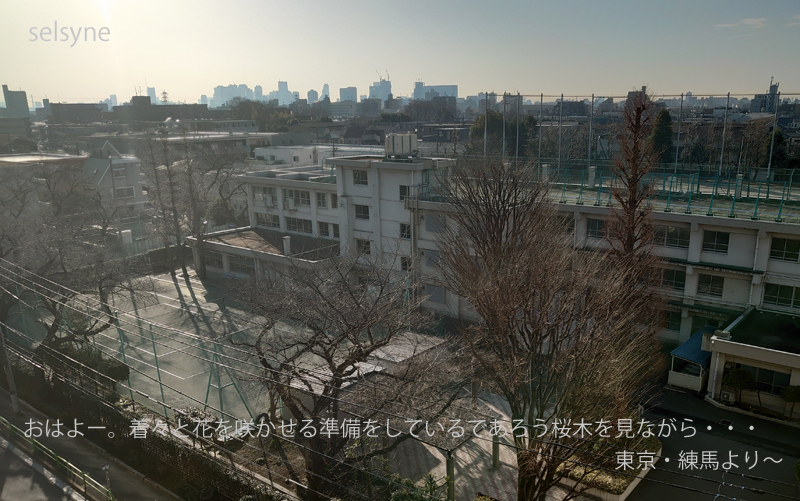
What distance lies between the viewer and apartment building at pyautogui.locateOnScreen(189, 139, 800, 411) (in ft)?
42.1

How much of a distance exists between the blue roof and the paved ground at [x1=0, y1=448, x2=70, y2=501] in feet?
46.1

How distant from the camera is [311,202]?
22750 millimetres

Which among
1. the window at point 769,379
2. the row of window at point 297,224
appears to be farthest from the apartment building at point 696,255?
the row of window at point 297,224

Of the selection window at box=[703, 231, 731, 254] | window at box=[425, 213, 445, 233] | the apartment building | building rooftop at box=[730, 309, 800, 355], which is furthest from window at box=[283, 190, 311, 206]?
building rooftop at box=[730, 309, 800, 355]

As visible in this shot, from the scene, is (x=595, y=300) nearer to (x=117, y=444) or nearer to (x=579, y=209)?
(x=579, y=209)

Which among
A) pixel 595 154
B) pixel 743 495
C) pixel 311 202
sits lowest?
pixel 743 495

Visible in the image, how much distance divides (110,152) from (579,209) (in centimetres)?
2873

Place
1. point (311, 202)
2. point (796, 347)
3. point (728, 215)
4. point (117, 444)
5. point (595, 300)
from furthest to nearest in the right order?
point (311, 202) < point (728, 215) < point (796, 347) < point (117, 444) < point (595, 300)

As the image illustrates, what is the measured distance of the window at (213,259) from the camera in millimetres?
24328

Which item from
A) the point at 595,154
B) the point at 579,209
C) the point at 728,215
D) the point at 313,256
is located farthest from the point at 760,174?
the point at 313,256

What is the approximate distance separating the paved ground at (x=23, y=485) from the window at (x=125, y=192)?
23096mm

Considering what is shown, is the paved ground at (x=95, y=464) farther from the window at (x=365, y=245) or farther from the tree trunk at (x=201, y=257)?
the tree trunk at (x=201, y=257)

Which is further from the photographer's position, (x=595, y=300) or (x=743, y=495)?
(x=743, y=495)

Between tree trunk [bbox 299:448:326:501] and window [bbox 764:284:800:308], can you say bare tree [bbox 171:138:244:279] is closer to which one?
tree trunk [bbox 299:448:326:501]
